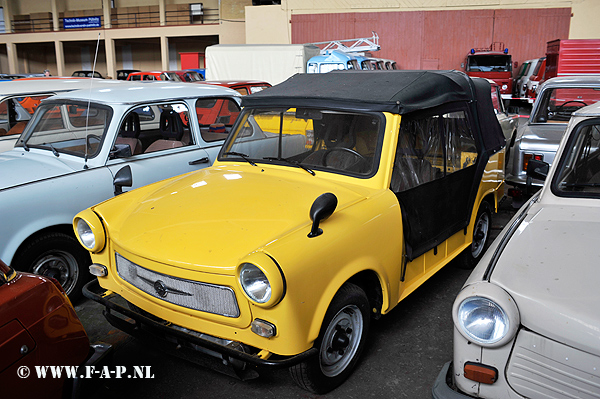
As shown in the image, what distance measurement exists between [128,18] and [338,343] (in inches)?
1386

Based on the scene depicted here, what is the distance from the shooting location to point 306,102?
12.0 feet

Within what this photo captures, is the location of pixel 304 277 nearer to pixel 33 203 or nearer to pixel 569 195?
pixel 569 195

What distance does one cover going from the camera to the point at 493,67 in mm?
18203

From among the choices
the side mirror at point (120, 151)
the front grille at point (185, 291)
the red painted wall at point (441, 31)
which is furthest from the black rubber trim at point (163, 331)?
the red painted wall at point (441, 31)

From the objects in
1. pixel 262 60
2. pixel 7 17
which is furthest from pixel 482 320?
pixel 7 17

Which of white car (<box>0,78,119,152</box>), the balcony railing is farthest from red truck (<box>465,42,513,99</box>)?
the balcony railing

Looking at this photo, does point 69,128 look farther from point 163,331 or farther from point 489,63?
point 489,63

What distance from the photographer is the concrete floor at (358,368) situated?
2.99m

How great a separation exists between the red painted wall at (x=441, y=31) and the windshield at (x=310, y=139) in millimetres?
21972

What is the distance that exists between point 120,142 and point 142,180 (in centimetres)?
47

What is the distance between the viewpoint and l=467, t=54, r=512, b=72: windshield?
18.0 meters

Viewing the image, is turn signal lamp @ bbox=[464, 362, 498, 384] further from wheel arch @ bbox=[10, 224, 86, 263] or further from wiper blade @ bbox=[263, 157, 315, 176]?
wheel arch @ bbox=[10, 224, 86, 263]

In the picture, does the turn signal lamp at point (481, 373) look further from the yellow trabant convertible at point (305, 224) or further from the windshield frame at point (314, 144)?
the windshield frame at point (314, 144)

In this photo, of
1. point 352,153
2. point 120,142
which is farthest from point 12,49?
point 352,153
